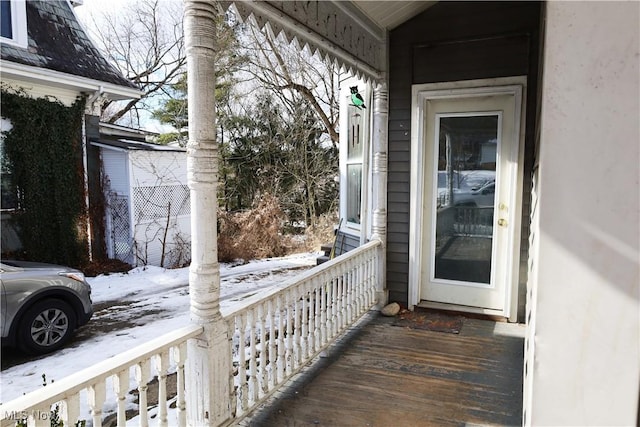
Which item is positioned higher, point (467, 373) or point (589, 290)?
point (589, 290)

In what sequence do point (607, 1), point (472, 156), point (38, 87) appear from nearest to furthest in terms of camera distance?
1. point (607, 1)
2. point (472, 156)
3. point (38, 87)

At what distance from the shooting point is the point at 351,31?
352 cm

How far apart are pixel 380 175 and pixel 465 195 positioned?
2.74ft

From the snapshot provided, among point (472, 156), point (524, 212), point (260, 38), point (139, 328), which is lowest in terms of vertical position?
point (139, 328)

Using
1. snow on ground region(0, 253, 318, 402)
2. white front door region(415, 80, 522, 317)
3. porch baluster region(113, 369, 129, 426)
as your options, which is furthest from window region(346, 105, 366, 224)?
porch baluster region(113, 369, 129, 426)

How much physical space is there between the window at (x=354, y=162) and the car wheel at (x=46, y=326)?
3223mm

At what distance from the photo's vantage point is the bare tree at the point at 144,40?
1401cm

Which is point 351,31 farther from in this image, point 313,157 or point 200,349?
point 313,157

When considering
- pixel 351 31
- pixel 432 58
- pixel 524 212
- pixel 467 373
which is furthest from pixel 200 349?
pixel 432 58

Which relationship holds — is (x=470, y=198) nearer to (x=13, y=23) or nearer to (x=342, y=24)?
(x=342, y=24)

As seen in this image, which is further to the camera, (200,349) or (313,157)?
(313,157)

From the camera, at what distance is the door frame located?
3869mm

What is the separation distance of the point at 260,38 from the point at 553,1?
11.5 meters

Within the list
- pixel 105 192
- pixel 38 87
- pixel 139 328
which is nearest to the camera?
pixel 139 328
